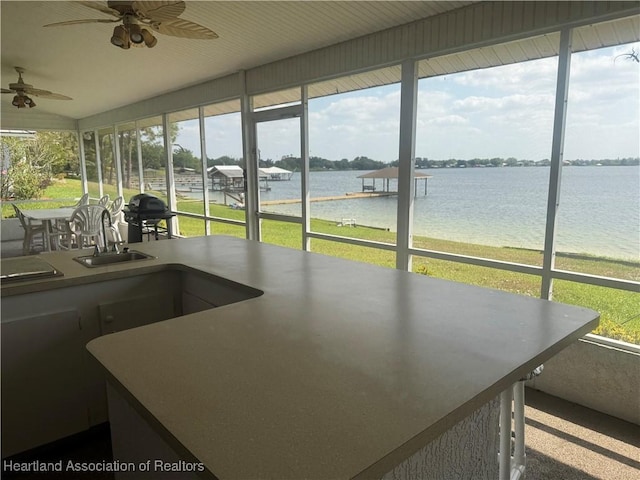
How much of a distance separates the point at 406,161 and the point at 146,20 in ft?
7.27

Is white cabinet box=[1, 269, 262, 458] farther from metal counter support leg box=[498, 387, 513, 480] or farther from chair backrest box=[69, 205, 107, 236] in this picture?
chair backrest box=[69, 205, 107, 236]

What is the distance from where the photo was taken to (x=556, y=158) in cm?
279

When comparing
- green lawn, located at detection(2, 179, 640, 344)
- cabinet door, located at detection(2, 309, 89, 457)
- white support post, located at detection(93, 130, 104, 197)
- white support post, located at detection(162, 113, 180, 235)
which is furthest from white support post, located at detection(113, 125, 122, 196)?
cabinet door, located at detection(2, 309, 89, 457)

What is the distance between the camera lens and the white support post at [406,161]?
3.49 m

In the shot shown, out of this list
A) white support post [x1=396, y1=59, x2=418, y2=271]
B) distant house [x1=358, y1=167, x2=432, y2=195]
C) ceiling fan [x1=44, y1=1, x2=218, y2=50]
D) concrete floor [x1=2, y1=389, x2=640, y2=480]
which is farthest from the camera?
distant house [x1=358, y1=167, x2=432, y2=195]

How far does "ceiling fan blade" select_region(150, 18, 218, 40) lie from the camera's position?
9.04ft

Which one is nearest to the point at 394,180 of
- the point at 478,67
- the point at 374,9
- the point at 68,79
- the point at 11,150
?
the point at 478,67

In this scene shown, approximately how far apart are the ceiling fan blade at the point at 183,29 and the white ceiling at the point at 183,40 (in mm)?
398

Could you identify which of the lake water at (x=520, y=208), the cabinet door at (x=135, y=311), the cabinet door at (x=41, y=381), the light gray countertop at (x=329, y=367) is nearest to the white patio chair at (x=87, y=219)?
the lake water at (x=520, y=208)

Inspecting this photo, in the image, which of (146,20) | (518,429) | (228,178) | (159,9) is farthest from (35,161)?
(518,429)

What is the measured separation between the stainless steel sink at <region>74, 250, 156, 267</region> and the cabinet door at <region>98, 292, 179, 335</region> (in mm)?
289

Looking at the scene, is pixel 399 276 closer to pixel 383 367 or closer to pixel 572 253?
pixel 383 367

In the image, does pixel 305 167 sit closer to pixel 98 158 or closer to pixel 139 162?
pixel 139 162

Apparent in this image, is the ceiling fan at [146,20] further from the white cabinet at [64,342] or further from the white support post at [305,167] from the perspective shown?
the white support post at [305,167]
